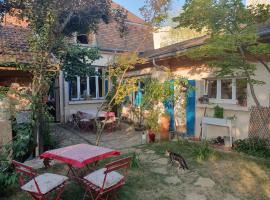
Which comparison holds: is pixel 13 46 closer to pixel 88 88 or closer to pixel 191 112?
pixel 88 88

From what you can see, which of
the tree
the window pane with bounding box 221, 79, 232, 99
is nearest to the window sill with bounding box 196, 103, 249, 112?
the window pane with bounding box 221, 79, 232, 99

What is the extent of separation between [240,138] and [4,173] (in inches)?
269

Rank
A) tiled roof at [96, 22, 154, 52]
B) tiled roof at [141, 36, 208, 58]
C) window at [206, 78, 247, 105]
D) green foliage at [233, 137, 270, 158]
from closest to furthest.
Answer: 1. green foliage at [233, 137, 270, 158]
2. window at [206, 78, 247, 105]
3. tiled roof at [141, 36, 208, 58]
4. tiled roof at [96, 22, 154, 52]

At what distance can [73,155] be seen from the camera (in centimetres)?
452

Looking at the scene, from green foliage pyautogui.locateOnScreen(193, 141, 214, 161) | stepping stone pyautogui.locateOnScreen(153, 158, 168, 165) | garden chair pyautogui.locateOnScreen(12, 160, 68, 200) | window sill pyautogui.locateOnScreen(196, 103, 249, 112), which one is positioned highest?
window sill pyautogui.locateOnScreen(196, 103, 249, 112)

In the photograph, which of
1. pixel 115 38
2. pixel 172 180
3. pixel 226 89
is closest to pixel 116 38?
pixel 115 38

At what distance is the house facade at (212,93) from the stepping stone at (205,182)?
3.17m

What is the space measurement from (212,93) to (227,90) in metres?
0.75

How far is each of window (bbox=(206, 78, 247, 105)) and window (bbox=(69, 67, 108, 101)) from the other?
776 cm

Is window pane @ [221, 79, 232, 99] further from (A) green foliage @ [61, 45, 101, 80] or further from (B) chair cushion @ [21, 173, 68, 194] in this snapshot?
(B) chair cushion @ [21, 173, 68, 194]

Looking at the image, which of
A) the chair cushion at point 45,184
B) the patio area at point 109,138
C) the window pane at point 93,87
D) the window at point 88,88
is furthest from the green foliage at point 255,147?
the window pane at point 93,87

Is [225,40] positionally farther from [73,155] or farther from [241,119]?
[73,155]

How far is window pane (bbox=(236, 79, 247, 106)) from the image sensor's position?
7.83 metres

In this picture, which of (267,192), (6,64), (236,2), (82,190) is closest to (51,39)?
(6,64)
